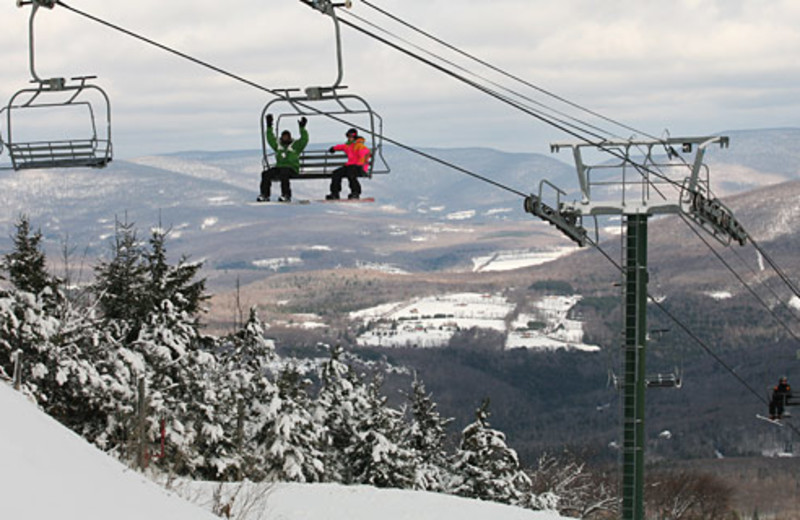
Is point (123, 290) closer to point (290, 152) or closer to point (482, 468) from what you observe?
point (482, 468)

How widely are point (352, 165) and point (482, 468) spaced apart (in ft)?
151

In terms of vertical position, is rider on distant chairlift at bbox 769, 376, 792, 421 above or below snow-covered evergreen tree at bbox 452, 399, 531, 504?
above

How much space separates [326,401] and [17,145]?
4571 centimetres

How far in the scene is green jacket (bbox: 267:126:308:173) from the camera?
20781 mm

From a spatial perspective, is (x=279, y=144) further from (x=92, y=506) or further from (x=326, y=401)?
(x=326, y=401)

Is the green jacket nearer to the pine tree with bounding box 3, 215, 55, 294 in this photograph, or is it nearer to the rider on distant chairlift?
the rider on distant chairlift

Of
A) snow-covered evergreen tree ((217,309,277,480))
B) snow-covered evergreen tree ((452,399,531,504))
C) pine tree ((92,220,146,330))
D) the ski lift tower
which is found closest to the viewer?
the ski lift tower

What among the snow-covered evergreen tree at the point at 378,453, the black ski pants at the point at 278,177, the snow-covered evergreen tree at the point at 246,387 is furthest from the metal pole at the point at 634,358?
the snow-covered evergreen tree at the point at 378,453

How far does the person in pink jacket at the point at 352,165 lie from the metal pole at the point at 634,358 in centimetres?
1221

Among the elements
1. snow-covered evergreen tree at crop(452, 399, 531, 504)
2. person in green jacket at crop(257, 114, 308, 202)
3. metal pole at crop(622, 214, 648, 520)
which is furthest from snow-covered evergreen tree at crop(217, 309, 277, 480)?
person in green jacket at crop(257, 114, 308, 202)

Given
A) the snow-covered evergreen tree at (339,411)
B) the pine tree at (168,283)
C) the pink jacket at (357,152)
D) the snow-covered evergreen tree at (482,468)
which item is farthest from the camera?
the snow-covered evergreen tree at (482,468)

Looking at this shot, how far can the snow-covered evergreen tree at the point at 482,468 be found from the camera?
63812 millimetres

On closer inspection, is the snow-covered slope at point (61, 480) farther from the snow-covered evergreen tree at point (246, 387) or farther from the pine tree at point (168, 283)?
the snow-covered evergreen tree at point (246, 387)

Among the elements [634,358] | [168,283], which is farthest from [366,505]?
[168,283]
